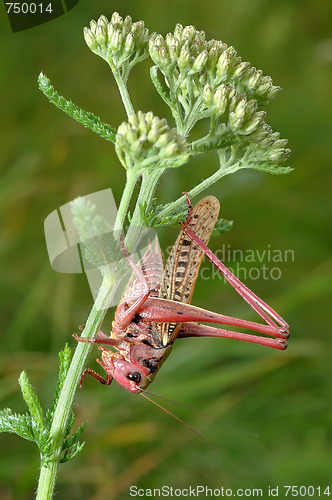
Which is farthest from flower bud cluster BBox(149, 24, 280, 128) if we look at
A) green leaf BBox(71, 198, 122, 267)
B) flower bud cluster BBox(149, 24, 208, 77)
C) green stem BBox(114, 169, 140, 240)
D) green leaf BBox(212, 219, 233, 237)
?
green leaf BBox(71, 198, 122, 267)

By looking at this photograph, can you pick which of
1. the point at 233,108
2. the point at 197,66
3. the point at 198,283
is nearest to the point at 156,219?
the point at 233,108

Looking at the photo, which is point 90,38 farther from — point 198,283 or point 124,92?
point 198,283

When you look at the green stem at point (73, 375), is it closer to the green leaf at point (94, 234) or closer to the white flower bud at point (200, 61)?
the green leaf at point (94, 234)

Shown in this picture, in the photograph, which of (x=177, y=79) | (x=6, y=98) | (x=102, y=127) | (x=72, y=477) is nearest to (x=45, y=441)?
(x=102, y=127)

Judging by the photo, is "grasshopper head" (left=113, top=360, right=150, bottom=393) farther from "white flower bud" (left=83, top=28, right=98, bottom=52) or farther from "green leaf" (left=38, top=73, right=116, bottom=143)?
"white flower bud" (left=83, top=28, right=98, bottom=52)

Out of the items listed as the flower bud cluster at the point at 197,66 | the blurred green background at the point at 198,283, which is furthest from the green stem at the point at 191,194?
the blurred green background at the point at 198,283
